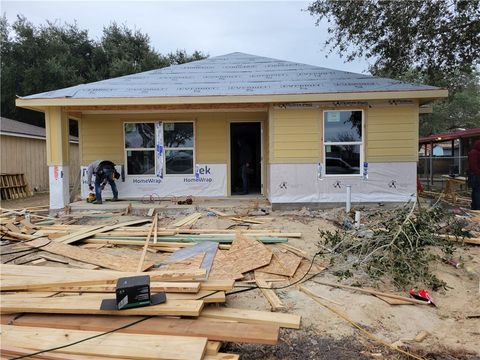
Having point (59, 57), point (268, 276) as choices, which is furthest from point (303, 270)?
point (59, 57)

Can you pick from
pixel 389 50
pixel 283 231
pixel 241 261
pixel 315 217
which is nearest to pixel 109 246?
pixel 241 261

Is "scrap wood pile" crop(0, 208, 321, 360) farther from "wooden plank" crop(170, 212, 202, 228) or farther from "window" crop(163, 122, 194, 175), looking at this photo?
"window" crop(163, 122, 194, 175)

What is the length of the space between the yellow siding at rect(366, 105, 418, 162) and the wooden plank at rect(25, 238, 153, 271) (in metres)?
6.59

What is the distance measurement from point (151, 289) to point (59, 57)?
28490mm

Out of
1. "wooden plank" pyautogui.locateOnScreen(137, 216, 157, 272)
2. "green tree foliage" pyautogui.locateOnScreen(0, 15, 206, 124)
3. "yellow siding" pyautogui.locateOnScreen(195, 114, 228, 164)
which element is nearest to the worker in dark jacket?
"yellow siding" pyautogui.locateOnScreen(195, 114, 228, 164)

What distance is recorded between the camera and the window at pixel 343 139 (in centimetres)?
955

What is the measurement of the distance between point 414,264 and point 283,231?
8.51ft

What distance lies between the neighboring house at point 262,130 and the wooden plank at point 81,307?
620 cm

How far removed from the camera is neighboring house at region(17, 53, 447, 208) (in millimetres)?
9422

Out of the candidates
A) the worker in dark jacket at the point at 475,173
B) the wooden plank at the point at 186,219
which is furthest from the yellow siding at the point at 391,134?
the wooden plank at the point at 186,219

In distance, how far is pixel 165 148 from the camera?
1104 cm

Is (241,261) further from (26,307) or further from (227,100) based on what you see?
(227,100)

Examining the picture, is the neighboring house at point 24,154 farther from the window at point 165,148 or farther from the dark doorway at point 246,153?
the dark doorway at point 246,153

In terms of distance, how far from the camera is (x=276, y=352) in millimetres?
3422
